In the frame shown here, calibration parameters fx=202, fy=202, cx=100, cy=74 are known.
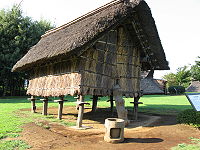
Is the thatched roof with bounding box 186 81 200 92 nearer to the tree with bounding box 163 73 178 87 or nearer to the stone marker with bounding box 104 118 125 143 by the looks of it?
the tree with bounding box 163 73 178 87

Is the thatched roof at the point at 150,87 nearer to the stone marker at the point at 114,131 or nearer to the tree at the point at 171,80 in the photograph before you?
the tree at the point at 171,80

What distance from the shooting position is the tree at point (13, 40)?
25.9 m

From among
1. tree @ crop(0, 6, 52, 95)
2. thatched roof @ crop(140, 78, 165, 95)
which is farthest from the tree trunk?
thatched roof @ crop(140, 78, 165, 95)

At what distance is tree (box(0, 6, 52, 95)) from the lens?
25859 mm

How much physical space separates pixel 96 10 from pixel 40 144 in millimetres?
7979

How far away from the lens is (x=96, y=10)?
37.0 ft

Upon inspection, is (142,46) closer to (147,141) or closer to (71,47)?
(71,47)

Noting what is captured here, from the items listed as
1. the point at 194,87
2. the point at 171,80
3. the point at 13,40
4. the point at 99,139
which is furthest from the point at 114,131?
the point at 171,80

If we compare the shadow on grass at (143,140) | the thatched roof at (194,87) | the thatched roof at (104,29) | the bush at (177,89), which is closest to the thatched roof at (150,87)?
the bush at (177,89)

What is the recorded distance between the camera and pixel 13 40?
26.9 metres

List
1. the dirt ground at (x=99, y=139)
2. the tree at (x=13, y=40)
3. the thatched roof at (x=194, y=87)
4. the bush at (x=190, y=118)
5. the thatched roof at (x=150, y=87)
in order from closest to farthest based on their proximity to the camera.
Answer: the dirt ground at (x=99, y=139) → the bush at (x=190, y=118) → the tree at (x=13, y=40) → the thatched roof at (x=150, y=87) → the thatched roof at (x=194, y=87)

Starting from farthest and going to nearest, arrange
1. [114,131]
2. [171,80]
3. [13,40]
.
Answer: [171,80]
[13,40]
[114,131]

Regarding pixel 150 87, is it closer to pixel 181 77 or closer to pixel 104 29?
pixel 181 77

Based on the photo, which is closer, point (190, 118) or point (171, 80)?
point (190, 118)
